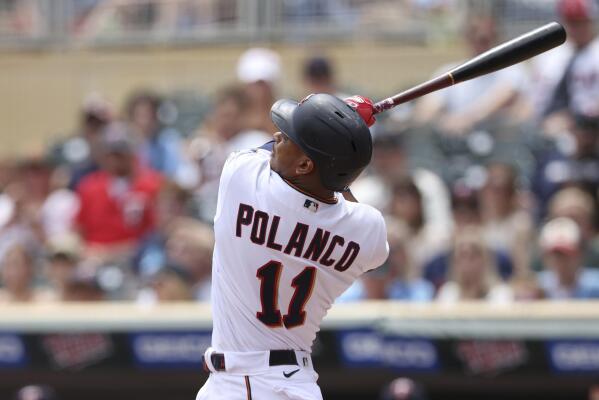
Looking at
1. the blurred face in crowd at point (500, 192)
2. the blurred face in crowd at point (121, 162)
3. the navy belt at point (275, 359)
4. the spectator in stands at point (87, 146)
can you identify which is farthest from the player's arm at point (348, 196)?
the spectator in stands at point (87, 146)

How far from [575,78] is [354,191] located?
1.55 metres

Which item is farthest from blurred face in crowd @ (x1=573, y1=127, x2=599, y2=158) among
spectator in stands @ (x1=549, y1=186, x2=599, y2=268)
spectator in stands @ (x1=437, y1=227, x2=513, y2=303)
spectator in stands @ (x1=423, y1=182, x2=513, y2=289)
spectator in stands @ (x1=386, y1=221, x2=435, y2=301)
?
spectator in stands @ (x1=386, y1=221, x2=435, y2=301)

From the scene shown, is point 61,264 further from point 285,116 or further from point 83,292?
point 285,116

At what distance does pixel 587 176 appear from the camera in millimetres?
7441

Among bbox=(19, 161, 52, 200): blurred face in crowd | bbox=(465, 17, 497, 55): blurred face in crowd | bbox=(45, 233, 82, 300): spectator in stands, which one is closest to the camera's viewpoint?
bbox=(45, 233, 82, 300): spectator in stands

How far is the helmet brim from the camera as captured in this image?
3.86 metres

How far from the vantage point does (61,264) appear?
7.85 metres

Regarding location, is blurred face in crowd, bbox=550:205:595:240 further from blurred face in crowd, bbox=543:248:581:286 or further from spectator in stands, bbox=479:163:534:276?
blurred face in crowd, bbox=543:248:581:286

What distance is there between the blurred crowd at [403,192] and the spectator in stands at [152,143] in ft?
0.04

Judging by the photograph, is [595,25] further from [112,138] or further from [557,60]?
[112,138]

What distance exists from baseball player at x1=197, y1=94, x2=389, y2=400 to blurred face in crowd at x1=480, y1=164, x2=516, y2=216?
329cm

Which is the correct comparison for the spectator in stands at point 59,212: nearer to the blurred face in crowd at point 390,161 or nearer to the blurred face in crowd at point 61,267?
the blurred face in crowd at point 61,267

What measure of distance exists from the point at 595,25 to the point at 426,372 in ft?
13.8

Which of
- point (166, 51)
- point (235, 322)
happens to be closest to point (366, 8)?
point (166, 51)
